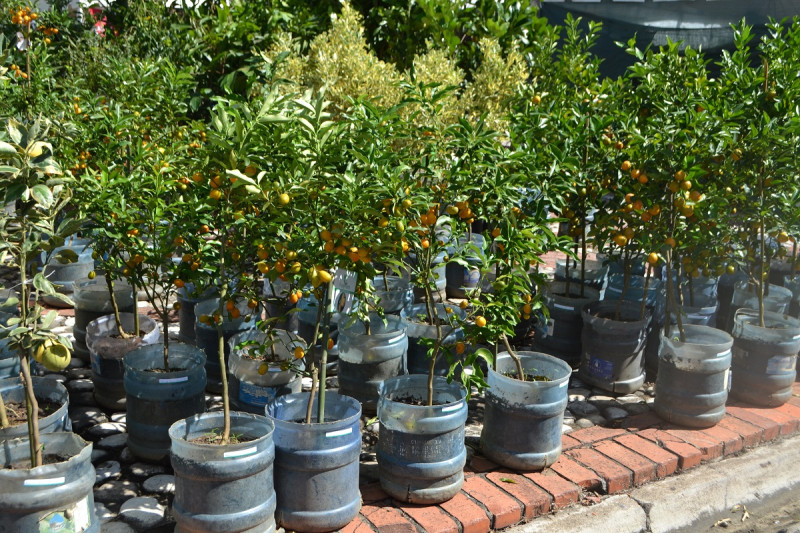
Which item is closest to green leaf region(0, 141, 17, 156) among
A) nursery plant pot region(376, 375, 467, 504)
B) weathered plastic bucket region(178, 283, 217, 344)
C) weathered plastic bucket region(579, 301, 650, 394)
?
nursery plant pot region(376, 375, 467, 504)

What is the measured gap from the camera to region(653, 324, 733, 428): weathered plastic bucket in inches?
161

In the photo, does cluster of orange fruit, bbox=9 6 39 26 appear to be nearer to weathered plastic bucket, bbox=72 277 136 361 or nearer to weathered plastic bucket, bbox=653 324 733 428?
weathered plastic bucket, bbox=72 277 136 361

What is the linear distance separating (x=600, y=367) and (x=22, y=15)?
271 inches

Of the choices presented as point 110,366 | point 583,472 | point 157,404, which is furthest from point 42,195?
point 583,472

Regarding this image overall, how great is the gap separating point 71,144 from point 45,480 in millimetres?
2325

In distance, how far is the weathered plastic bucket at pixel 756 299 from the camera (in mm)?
5160

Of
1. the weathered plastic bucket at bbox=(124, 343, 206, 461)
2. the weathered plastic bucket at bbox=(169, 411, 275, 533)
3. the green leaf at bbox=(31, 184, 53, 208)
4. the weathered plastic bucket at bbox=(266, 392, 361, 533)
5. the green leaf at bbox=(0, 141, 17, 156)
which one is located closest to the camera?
the green leaf at bbox=(0, 141, 17, 156)

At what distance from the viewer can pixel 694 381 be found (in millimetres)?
4098

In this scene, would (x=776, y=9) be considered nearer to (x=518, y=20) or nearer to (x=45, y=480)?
(x=518, y=20)

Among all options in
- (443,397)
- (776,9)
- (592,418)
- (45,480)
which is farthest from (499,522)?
(776,9)

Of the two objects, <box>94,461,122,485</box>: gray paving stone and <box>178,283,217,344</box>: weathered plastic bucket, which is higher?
<box>178,283,217,344</box>: weathered plastic bucket

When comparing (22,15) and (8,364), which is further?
(22,15)

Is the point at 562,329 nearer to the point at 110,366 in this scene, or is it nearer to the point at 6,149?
the point at 110,366

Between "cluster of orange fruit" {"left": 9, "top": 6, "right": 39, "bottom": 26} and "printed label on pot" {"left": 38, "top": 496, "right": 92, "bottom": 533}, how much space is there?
6.26 meters
